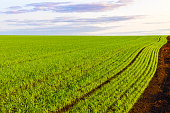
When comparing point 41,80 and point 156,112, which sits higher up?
point 41,80

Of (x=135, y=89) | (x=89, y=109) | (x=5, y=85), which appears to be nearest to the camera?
(x=89, y=109)

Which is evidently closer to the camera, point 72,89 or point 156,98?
point 72,89

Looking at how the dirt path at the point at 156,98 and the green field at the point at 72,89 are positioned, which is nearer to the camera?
the green field at the point at 72,89

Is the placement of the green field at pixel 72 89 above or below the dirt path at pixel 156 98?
above

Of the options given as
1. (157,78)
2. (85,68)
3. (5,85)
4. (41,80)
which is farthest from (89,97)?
(157,78)

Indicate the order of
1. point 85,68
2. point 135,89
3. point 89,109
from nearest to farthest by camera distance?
point 89,109
point 135,89
point 85,68

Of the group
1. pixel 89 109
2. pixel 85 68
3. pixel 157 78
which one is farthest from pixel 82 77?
pixel 157 78

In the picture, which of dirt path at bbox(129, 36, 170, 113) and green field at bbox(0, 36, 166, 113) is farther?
dirt path at bbox(129, 36, 170, 113)

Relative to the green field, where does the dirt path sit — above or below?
below

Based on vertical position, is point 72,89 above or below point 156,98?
above

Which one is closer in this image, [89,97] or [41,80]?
[89,97]

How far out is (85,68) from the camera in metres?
17.4

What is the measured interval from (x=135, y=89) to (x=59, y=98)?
5481 mm

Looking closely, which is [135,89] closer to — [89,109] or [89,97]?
[89,97]
